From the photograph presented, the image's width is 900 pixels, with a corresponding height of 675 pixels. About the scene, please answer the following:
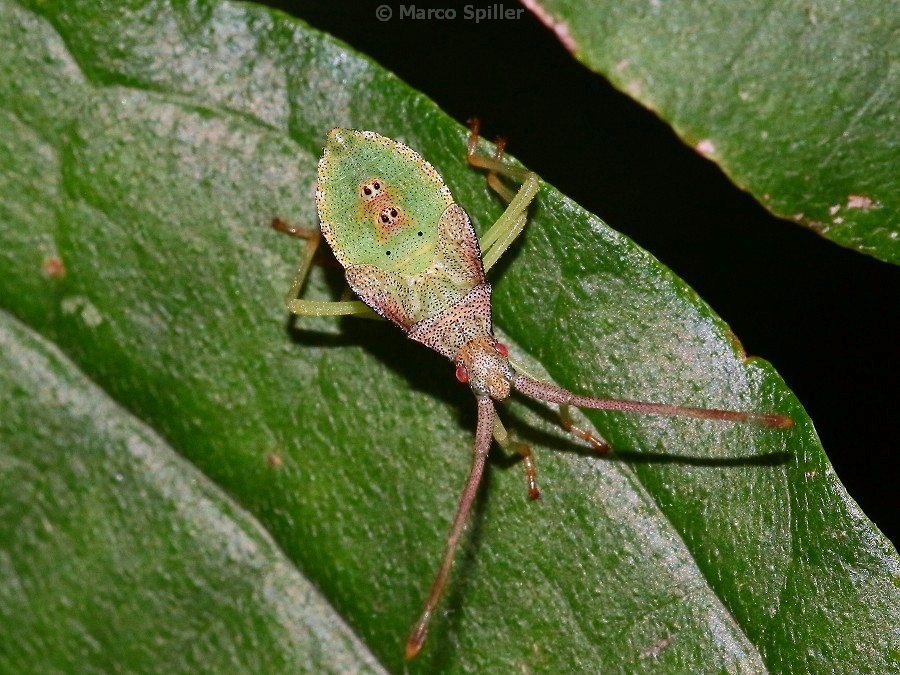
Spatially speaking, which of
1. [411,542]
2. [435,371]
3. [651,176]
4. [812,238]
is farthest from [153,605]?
[812,238]

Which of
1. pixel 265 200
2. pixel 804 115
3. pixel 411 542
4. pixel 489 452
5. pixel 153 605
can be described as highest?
pixel 804 115

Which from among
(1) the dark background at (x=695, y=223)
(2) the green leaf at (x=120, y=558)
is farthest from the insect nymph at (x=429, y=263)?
(1) the dark background at (x=695, y=223)

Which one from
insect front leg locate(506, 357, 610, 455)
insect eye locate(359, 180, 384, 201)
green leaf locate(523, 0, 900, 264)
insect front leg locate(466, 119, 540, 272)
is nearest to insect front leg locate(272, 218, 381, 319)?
insect eye locate(359, 180, 384, 201)

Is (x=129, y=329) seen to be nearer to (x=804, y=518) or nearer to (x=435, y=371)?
(x=435, y=371)

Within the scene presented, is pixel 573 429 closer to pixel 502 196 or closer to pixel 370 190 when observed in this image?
pixel 502 196

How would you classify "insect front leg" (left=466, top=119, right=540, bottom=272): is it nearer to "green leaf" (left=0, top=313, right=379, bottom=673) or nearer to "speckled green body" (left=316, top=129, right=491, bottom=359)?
"speckled green body" (left=316, top=129, right=491, bottom=359)

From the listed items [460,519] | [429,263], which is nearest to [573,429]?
[460,519]

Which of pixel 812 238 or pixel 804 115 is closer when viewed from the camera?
pixel 804 115
